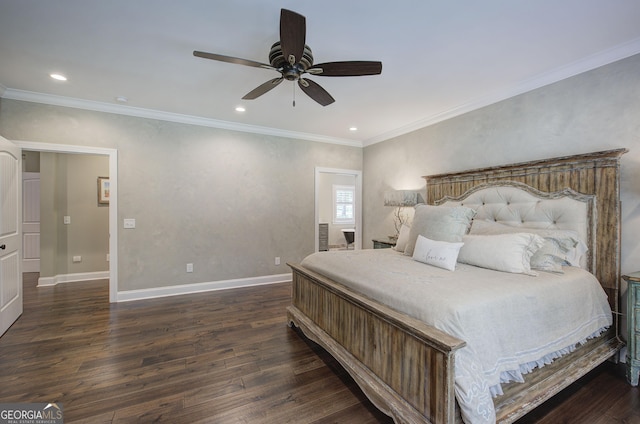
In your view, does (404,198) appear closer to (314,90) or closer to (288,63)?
(314,90)

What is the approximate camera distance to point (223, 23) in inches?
78.2

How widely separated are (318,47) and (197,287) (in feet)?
12.1

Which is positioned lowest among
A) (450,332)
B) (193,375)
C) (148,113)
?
(193,375)

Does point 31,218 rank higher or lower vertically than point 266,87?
lower

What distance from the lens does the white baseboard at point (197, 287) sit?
12.2ft

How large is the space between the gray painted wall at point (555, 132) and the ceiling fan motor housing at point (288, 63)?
2430 mm

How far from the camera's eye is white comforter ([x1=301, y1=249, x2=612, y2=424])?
51.4 inches

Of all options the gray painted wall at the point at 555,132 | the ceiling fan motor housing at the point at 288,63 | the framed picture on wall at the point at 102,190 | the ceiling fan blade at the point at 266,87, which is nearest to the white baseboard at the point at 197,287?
the framed picture on wall at the point at 102,190

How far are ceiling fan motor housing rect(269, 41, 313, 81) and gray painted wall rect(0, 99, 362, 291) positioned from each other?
8.30 feet

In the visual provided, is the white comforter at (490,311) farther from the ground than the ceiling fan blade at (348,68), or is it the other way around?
the ceiling fan blade at (348,68)

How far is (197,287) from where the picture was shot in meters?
4.10

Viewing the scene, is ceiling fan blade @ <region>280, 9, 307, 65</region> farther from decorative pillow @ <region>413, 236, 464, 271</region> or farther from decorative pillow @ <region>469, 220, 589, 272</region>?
decorative pillow @ <region>469, 220, 589, 272</region>

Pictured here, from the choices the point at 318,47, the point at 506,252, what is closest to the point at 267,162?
the point at 318,47

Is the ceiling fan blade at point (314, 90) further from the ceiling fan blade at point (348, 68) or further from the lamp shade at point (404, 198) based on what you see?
the lamp shade at point (404, 198)
